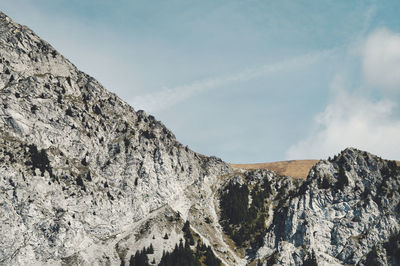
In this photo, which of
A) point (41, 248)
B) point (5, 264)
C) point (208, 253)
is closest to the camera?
point (5, 264)

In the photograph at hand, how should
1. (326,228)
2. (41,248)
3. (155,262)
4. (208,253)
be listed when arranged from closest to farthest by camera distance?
(41,248), (155,262), (208,253), (326,228)

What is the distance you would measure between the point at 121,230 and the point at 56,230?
35.7 m

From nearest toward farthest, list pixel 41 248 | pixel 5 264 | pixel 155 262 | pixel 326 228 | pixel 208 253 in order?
pixel 5 264
pixel 41 248
pixel 155 262
pixel 208 253
pixel 326 228

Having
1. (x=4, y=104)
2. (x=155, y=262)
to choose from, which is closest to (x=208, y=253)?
(x=155, y=262)

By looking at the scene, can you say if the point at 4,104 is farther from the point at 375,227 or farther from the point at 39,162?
the point at 375,227

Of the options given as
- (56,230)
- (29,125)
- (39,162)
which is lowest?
(56,230)

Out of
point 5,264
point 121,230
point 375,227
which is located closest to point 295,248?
point 375,227

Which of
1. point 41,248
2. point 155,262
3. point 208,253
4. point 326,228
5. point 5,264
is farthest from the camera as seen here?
point 326,228

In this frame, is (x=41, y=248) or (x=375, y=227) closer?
(x=41, y=248)

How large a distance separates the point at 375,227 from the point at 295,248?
41.7m

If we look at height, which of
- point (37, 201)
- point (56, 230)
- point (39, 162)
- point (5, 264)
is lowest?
point (5, 264)

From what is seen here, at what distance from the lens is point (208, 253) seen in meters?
184

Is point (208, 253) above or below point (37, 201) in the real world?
below

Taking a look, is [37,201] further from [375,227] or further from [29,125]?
[375,227]
